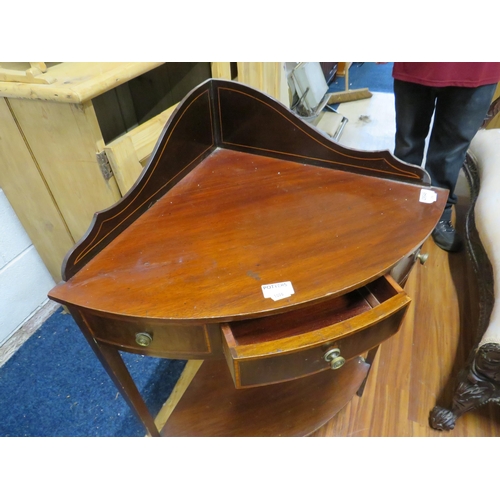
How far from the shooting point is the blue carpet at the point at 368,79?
268 cm

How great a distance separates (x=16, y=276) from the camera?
1.12m

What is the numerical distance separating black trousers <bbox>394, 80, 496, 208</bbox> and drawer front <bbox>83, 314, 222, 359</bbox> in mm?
986

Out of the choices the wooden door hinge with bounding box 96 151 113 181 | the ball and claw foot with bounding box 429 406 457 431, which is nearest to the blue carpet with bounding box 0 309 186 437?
the wooden door hinge with bounding box 96 151 113 181

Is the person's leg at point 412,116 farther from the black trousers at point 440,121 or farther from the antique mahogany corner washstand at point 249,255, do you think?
the antique mahogany corner washstand at point 249,255

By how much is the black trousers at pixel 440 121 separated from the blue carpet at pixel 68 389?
1010 millimetres

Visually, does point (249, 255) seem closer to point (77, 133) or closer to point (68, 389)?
point (77, 133)

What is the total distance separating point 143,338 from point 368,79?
2852mm

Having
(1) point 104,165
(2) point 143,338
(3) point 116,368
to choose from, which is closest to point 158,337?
(2) point 143,338

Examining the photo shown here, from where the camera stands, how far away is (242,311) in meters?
0.50

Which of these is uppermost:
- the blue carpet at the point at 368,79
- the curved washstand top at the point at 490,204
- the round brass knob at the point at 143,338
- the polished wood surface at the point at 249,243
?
the polished wood surface at the point at 249,243

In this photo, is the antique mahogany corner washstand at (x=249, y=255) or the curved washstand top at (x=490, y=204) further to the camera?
the curved washstand top at (x=490, y=204)

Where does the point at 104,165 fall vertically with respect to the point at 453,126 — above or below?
above

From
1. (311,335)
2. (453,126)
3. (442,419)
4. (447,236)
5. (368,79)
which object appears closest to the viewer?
(311,335)

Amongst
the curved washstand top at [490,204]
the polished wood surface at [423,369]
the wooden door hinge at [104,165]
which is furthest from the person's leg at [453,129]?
the wooden door hinge at [104,165]
